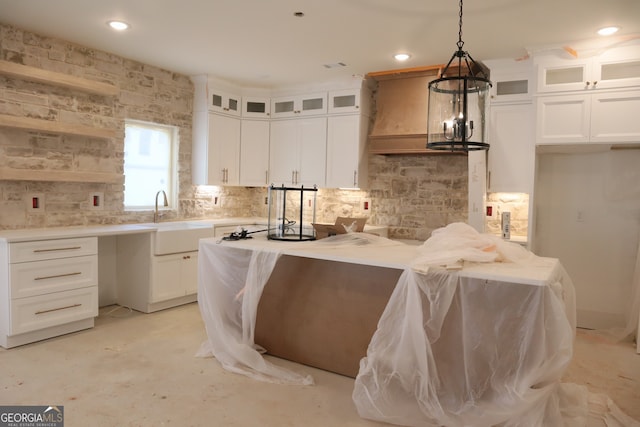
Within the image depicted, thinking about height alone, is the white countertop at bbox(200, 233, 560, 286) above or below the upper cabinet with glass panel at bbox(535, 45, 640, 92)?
below

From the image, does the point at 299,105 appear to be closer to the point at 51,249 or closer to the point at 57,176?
the point at 57,176

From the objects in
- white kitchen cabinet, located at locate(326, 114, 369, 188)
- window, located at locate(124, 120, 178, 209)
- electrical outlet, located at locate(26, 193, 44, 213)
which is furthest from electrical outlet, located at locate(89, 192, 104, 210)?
white kitchen cabinet, located at locate(326, 114, 369, 188)

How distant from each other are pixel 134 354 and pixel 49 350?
0.67 metres

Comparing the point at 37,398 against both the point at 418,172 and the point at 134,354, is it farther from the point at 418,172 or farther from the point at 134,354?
the point at 418,172

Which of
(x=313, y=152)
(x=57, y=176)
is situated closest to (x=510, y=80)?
A: (x=313, y=152)

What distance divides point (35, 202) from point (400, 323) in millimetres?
3508

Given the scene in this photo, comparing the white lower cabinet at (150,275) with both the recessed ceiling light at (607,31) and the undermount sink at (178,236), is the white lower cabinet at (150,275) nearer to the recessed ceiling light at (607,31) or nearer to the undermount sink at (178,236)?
the undermount sink at (178,236)

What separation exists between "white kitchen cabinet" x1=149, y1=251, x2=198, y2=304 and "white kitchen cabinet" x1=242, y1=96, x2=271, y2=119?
6.69ft

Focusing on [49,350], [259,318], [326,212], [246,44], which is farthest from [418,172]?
[49,350]

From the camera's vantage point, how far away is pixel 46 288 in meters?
3.71

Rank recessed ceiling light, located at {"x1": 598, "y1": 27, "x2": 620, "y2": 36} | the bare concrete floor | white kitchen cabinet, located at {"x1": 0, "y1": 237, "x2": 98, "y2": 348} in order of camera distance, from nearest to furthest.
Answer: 1. the bare concrete floor
2. white kitchen cabinet, located at {"x1": 0, "y1": 237, "x2": 98, "y2": 348}
3. recessed ceiling light, located at {"x1": 598, "y1": 27, "x2": 620, "y2": 36}

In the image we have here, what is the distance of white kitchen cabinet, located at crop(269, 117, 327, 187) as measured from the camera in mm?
5707

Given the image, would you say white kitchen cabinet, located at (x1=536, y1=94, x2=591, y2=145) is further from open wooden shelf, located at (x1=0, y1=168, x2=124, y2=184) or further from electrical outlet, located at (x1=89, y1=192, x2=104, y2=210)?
electrical outlet, located at (x1=89, y1=192, x2=104, y2=210)

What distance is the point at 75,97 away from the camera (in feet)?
14.6
